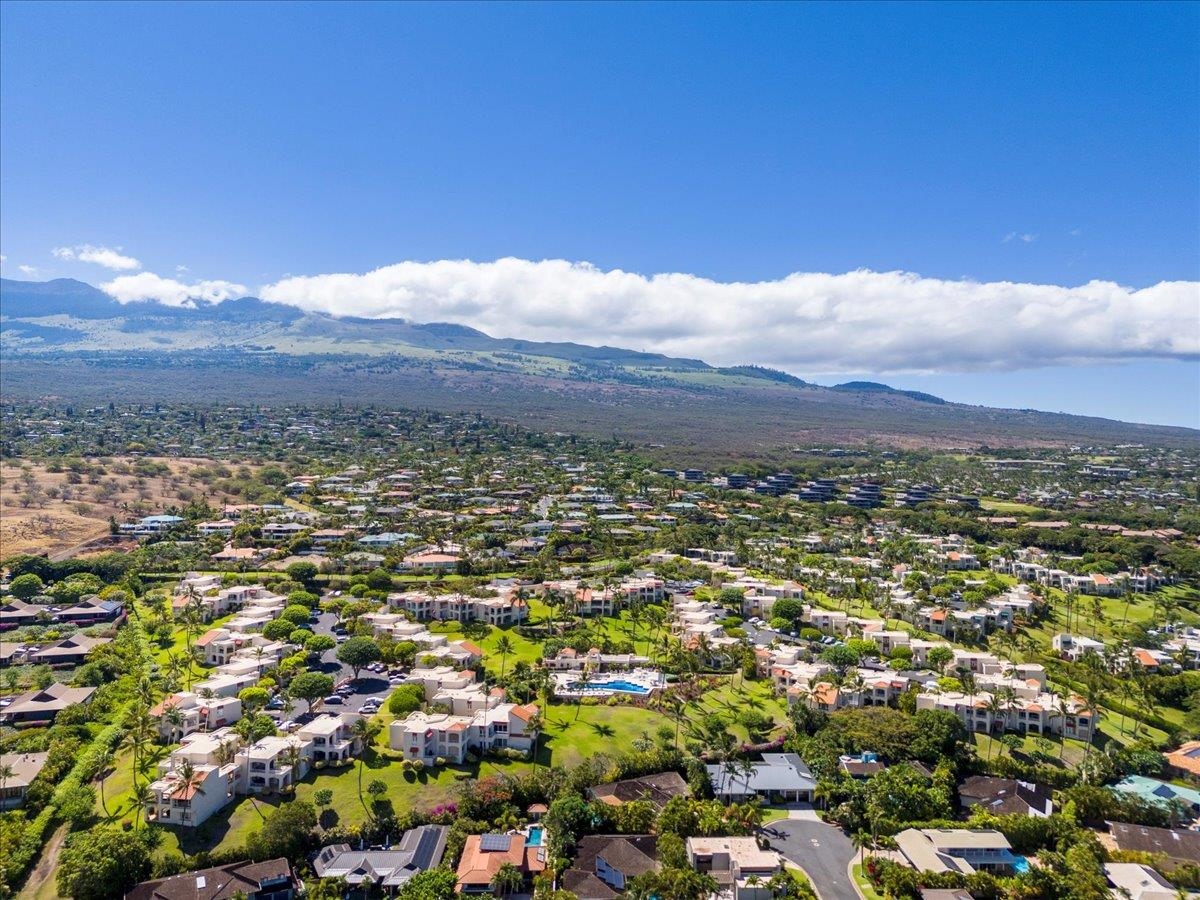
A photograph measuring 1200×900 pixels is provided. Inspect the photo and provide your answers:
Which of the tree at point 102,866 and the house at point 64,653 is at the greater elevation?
the tree at point 102,866

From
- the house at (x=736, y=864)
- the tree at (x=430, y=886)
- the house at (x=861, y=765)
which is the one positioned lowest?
the tree at (x=430, y=886)

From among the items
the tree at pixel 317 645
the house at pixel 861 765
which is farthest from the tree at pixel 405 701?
the house at pixel 861 765

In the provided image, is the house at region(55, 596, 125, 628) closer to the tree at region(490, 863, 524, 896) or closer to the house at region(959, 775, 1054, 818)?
the tree at region(490, 863, 524, 896)

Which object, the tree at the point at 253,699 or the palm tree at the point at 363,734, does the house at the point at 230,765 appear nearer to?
the palm tree at the point at 363,734

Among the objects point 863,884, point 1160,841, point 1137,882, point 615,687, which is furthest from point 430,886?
point 1160,841

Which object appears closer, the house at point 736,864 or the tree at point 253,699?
the house at point 736,864
